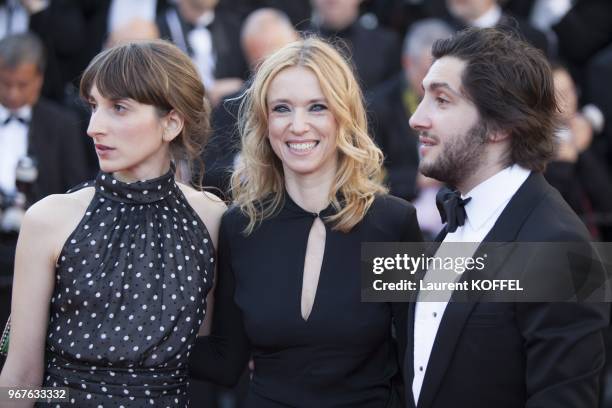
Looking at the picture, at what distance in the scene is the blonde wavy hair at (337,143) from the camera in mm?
3314

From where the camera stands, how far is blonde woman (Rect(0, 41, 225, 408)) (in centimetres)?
293

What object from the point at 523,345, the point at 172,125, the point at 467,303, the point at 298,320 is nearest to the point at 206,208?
the point at 172,125

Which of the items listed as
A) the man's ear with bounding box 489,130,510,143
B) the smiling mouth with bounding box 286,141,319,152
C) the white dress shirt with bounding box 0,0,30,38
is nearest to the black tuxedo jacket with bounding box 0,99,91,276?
the white dress shirt with bounding box 0,0,30,38

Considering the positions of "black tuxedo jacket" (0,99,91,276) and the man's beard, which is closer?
the man's beard

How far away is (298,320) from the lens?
3.12 metres

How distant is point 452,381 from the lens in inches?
109

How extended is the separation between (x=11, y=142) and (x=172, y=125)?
2963mm

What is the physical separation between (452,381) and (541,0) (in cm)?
500

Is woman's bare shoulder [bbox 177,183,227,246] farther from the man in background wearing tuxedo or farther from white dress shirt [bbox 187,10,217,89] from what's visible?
white dress shirt [bbox 187,10,217,89]

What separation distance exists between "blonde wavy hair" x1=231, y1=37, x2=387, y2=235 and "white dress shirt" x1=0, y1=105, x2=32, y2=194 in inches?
106

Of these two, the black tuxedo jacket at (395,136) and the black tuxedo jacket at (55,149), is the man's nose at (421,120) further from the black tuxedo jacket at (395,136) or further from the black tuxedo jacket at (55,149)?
the black tuxedo jacket at (55,149)

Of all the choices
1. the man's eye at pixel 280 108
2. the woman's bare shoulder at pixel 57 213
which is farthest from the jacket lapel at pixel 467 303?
the woman's bare shoulder at pixel 57 213

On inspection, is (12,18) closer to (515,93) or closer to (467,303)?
(515,93)

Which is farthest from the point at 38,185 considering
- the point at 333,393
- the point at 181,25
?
the point at 333,393
